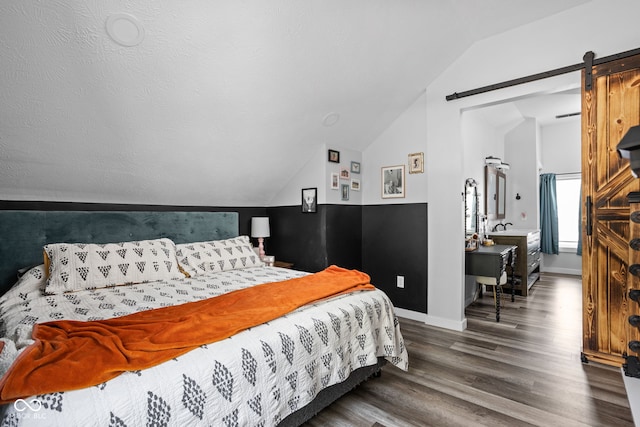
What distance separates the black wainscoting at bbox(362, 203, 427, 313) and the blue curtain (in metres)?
4.11

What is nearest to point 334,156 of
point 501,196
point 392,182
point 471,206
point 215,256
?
point 392,182

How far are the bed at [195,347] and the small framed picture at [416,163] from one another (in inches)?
72.6

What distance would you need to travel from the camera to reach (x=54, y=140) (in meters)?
2.27

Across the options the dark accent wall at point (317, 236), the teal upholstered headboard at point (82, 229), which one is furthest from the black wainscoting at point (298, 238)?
the teal upholstered headboard at point (82, 229)

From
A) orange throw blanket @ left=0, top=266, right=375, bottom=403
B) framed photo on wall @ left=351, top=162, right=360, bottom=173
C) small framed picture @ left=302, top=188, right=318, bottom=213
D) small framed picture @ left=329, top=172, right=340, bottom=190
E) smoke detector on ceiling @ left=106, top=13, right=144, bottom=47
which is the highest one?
smoke detector on ceiling @ left=106, top=13, right=144, bottom=47

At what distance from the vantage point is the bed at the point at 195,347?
1087 mm

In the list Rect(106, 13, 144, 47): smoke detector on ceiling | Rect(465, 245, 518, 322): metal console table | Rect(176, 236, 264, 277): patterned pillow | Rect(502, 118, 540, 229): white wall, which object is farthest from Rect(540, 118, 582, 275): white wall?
Rect(106, 13, 144, 47): smoke detector on ceiling

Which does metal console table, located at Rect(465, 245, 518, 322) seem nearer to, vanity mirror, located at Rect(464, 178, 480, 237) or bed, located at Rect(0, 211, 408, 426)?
vanity mirror, located at Rect(464, 178, 480, 237)

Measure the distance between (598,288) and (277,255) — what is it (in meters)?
3.27

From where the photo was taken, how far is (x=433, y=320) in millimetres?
3463

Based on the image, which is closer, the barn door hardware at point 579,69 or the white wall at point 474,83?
the barn door hardware at point 579,69

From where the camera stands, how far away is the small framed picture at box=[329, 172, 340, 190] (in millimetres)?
3754

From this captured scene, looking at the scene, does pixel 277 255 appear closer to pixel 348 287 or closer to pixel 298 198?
pixel 298 198

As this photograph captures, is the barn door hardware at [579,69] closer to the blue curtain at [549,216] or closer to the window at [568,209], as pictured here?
the blue curtain at [549,216]
